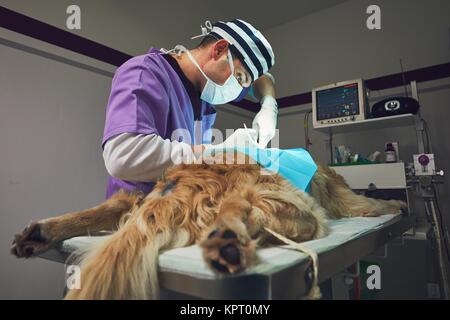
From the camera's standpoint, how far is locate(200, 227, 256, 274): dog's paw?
0.41 metres

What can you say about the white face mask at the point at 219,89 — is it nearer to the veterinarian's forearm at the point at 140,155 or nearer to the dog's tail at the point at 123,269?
the veterinarian's forearm at the point at 140,155

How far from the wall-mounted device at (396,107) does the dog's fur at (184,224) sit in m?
1.30

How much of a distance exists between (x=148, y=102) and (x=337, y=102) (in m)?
1.56

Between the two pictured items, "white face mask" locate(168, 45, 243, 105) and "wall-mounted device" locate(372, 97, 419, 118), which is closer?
"white face mask" locate(168, 45, 243, 105)

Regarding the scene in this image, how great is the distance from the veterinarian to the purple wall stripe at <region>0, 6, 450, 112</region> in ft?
3.01

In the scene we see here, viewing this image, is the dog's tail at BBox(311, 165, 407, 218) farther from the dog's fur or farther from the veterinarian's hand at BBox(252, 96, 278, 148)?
the dog's fur

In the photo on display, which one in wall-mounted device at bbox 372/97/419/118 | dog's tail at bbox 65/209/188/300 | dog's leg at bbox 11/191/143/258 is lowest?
dog's tail at bbox 65/209/188/300

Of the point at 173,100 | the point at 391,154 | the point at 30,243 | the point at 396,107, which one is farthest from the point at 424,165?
the point at 30,243

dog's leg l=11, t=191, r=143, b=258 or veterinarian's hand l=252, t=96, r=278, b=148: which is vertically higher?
veterinarian's hand l=252, t=96, r=278, b=148

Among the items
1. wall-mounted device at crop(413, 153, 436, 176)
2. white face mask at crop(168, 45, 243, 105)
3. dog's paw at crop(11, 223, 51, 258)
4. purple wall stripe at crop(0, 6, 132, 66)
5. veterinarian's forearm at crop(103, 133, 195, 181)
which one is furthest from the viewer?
wall-mounted device at crop(413, 153, 436, 176)

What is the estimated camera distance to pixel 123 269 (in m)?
0.49

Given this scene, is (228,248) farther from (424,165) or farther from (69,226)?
(424,165)

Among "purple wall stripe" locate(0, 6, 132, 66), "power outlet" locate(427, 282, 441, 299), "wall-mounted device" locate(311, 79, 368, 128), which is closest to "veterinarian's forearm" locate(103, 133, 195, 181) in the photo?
"purple wall stripe" locate(0, 6, 132, 66)

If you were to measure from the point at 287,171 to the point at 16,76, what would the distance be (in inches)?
62.0
